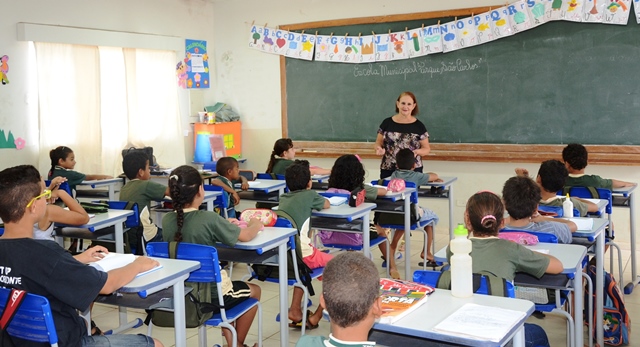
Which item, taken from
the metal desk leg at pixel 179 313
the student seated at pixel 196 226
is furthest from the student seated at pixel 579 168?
the metal desk leg at pixel 179 313

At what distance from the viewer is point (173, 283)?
2914mm

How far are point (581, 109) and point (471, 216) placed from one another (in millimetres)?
4502

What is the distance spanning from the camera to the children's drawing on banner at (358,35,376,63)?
7945mm

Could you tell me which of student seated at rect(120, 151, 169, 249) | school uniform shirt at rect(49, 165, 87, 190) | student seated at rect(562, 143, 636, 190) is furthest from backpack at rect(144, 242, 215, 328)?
school uniform shirt at rect(49, 165, 87, 190)

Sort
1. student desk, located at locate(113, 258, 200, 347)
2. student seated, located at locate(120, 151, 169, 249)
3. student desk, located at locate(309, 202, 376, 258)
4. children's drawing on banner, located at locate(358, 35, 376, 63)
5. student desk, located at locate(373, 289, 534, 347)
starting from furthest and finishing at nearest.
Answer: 1. children's drawing on banner, located at locate(358, 35, 376, 63)
2. student seated, located at locate(120, 151, 169, 249)
3. student desk, located at locate(309, 202, 376, 258)
4. student desk, located at locate(113, 258, 200, 347)
5. student desk, located at locate(373, 289, 534, 347)

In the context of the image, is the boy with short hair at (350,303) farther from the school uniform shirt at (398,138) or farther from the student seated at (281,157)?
the student seated at (281,157)

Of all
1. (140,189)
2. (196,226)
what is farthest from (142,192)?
(196,226)

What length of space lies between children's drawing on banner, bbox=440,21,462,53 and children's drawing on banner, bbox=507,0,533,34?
1.95 feet

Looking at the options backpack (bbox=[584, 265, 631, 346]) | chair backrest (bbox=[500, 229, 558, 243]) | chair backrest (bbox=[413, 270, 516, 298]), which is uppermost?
chair backrest (bbox=[500, 229, 558, 243])

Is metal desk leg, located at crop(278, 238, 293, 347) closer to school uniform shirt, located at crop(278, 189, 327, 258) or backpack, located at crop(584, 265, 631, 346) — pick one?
school uniform shirt, located at crop(278, 189, 327, 258)

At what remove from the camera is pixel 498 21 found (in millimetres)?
7121

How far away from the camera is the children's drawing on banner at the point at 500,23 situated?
279 inches

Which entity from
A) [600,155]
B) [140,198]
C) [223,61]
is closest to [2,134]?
[140,198]

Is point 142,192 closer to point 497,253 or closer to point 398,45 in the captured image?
point 497,253
